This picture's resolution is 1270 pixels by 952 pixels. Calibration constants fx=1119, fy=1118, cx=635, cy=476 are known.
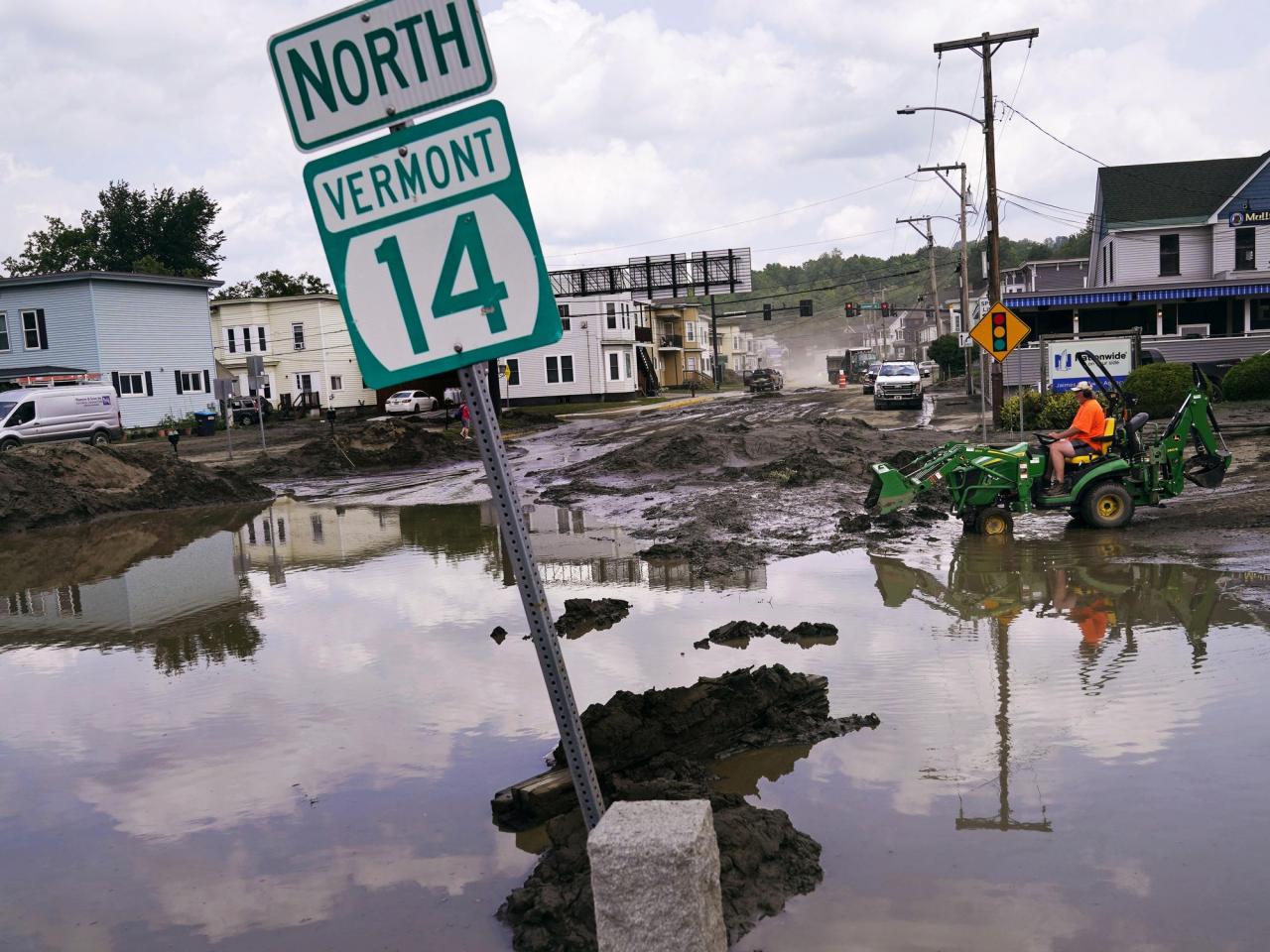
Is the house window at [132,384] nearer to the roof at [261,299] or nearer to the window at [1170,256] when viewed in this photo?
the roof at [261,299]

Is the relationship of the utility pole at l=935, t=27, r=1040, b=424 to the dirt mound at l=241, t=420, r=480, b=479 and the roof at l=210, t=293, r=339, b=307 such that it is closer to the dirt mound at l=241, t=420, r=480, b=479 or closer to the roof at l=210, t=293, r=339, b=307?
the dirt mound at l=241, t=420, r=480, b=479

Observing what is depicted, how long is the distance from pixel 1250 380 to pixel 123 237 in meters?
72.4

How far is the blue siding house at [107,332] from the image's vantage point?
48.2 meters

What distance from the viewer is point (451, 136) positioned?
374cm

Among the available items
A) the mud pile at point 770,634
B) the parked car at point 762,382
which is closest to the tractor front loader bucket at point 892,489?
the mud pile at point 770,634

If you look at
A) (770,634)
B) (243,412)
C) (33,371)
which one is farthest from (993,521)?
(243,412)

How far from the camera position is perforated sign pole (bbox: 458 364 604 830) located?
380 centimetres

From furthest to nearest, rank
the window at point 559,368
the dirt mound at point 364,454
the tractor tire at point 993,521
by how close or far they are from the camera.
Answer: the window at point 559,368, the dirt mound at point 364,454, the tractor tire at point 993,521

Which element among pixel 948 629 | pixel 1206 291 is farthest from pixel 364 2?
pixel 1206 291

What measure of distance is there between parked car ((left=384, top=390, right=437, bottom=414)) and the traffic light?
37.2m

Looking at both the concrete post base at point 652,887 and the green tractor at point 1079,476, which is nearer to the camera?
the concrete post base at point 652,887

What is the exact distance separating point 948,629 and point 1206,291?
1498 inches

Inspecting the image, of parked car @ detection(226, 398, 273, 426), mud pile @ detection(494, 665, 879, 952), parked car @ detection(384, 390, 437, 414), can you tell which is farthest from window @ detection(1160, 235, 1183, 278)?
mud pile @ detection(494, 665, 879, 952)

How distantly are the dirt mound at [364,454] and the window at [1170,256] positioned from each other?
31.1 metres
